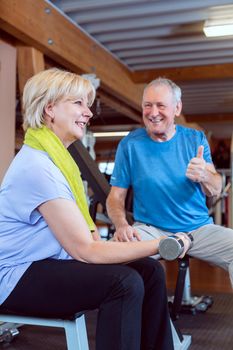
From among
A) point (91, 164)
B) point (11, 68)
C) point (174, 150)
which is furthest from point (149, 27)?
point (174, 150)

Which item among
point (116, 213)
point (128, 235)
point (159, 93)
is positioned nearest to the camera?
point (128, 235)

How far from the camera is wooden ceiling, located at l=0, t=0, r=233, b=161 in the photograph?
4.53 metres

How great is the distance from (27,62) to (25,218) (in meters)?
3.25

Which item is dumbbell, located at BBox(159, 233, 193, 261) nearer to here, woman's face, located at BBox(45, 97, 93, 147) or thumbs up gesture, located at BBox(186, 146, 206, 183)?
woman's face, located at BBox(45, 97, 93, 147)

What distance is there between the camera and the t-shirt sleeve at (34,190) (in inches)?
63.5

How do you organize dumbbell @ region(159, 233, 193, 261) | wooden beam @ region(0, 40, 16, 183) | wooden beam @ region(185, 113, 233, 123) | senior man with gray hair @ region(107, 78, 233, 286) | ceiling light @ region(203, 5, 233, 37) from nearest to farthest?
dumbbell @ region(159, 233, 193, 261) < senior man with gray hair @ region(107, 78, 233, 286) < wooden beam @ region(0, 40, 16, 183) < ceiling light @ region(203, 5, 233, 37) < wooden beam @ region(185, 113, 233, 123)

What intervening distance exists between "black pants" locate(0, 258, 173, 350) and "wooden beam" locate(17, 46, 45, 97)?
128 inches

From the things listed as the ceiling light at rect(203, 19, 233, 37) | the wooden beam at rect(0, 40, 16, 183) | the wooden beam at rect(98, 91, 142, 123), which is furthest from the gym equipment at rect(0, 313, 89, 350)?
the wooden beam at rect(98, 91, 142, 123)

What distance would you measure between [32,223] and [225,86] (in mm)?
6836

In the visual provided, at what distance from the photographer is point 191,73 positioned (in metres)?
6.75

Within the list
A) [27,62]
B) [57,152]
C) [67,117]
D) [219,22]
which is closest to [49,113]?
[67,117]

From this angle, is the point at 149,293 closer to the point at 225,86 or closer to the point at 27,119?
the point at 27,119

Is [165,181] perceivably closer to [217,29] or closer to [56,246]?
[56,246]

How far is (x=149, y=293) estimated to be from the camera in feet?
6.28
